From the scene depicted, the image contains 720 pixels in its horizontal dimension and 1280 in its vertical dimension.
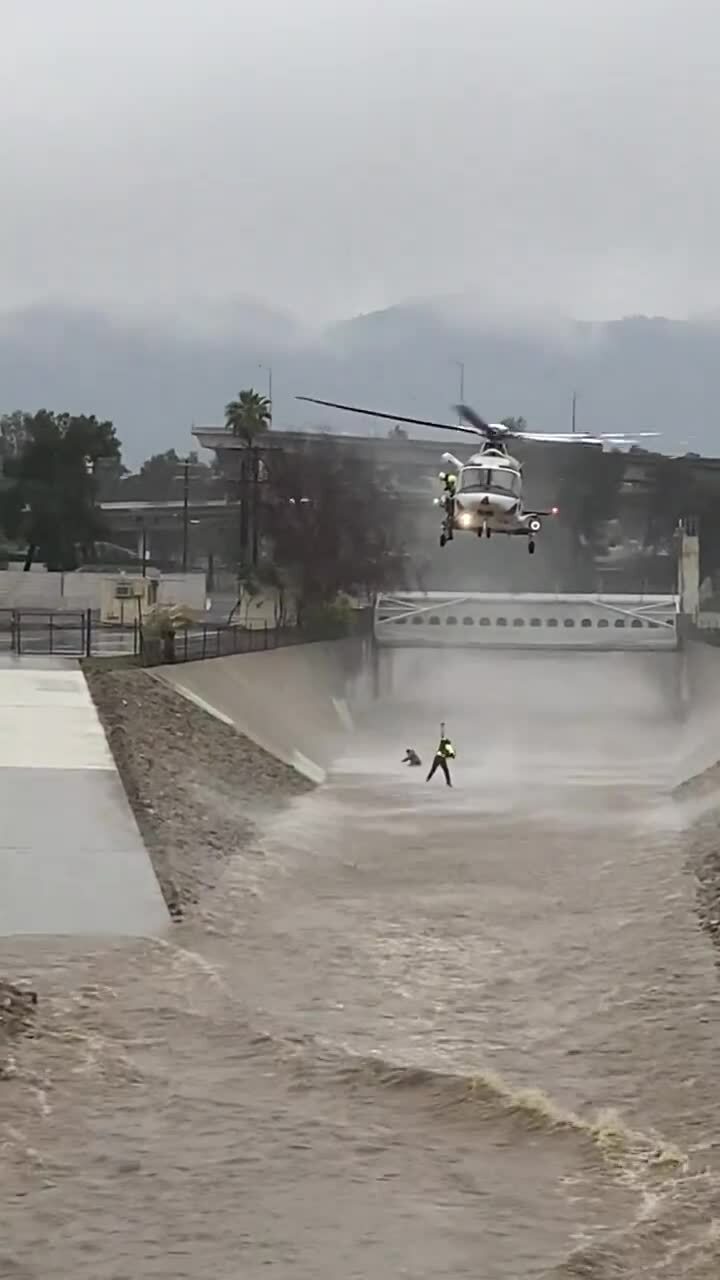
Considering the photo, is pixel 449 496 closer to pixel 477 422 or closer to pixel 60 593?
pixel 477 422

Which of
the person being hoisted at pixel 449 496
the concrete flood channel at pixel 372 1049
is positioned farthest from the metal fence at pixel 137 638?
the person being hoisted at pixel 449 496

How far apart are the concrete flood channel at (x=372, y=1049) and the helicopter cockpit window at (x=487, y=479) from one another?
9247 millimetres

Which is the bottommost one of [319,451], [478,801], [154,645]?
[478,801]

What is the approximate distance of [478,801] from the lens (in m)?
44.9

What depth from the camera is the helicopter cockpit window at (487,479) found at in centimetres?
4672

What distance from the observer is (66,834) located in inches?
1185

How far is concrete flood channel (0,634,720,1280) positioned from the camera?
1434cm

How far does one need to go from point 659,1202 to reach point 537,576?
81270 millimetres

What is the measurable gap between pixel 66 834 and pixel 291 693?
104ft

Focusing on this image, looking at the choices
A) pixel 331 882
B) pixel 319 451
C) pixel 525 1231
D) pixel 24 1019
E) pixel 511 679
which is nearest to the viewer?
pixel 525 1231

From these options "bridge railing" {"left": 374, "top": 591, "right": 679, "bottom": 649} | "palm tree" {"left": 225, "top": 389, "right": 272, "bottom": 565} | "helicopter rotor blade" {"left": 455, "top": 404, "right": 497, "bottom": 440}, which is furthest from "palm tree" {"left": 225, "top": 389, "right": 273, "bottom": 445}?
"helicopter rotor blade" {"left": 455, "top": 404, "right": 497, "bottom": 440}

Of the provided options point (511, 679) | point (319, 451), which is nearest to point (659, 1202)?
point (511, 679)

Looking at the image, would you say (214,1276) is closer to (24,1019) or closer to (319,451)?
(24,1019)

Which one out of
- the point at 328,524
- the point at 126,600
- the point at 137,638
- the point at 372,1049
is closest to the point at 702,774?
the point at 137,638
